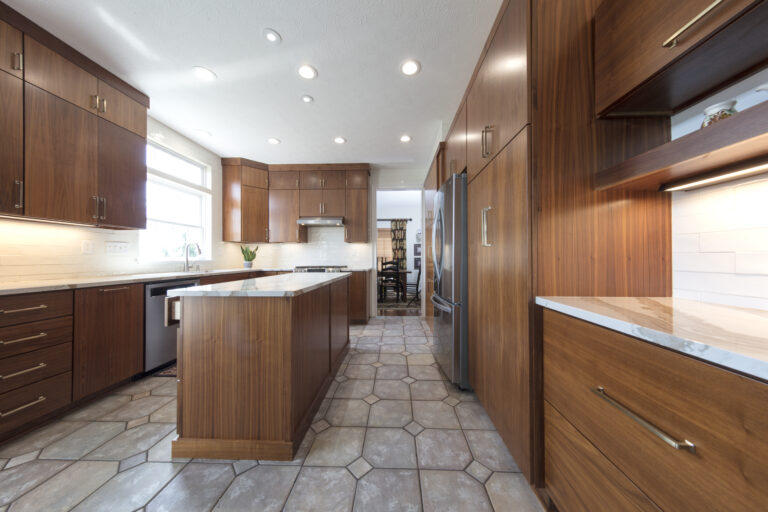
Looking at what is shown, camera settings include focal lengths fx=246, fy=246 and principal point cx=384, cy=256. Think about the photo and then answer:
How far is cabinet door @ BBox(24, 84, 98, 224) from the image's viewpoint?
5.24ft

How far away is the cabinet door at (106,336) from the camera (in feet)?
5.34

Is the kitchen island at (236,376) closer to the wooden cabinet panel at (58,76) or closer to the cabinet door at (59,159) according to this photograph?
the cabinet door at (59,159)

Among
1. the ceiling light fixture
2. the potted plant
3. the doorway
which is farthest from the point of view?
the doorway

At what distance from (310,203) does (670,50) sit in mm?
3928

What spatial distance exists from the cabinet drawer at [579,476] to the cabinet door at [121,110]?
3551 millimetres

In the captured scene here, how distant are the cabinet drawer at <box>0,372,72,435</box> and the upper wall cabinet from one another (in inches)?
125

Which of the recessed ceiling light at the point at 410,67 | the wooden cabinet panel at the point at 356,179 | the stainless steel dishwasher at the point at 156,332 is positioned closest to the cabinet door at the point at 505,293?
the recessed ceiling light at the point at 410,67

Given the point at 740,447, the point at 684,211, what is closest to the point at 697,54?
the point at 684,211

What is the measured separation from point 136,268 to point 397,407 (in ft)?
9.50

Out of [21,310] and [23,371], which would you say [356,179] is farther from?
[23,371]

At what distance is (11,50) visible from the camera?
151 centimetres

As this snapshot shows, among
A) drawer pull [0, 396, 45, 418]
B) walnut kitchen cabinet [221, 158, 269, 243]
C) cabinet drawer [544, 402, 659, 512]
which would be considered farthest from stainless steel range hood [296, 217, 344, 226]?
cabinet drawer [544, 402, 659, 512]

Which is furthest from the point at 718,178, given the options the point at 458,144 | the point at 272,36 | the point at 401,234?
the point at 401,234

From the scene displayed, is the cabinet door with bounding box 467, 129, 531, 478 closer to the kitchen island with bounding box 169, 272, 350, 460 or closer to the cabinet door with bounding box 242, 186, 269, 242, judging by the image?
the kitchen island with bounding box 169, 272, 350, 460
